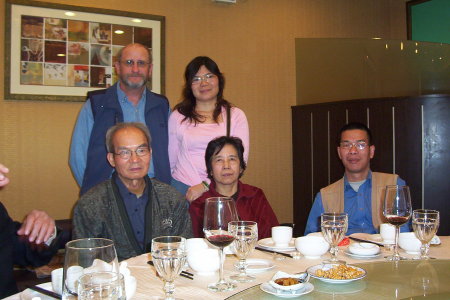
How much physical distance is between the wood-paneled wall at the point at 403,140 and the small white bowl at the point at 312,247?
309 centimetres

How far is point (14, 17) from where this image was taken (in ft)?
12.9

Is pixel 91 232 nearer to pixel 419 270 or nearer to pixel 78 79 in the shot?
pixel 419 270

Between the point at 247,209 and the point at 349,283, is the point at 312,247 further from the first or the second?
the point at 247,209

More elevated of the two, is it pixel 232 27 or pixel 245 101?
pixel 232 27

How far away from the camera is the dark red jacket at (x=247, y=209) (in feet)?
8.84

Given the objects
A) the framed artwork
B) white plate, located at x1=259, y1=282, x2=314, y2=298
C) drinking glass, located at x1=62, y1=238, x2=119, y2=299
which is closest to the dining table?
white plate, located at x1=259, y1=282, x2=314, y2=298

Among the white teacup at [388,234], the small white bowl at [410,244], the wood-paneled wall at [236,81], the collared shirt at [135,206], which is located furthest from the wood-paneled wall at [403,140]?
the collared shirt at [135,206]

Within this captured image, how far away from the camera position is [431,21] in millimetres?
6016

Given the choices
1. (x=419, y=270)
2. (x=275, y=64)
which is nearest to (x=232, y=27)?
(x=275, y=64)

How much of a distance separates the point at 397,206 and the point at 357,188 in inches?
47.6

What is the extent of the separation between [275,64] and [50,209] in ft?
9.35

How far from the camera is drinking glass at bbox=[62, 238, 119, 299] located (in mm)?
896

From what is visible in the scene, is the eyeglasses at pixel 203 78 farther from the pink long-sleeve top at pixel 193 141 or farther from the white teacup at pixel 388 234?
the white teacup at pixel 388 234

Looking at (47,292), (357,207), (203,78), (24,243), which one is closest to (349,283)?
(47,292)
